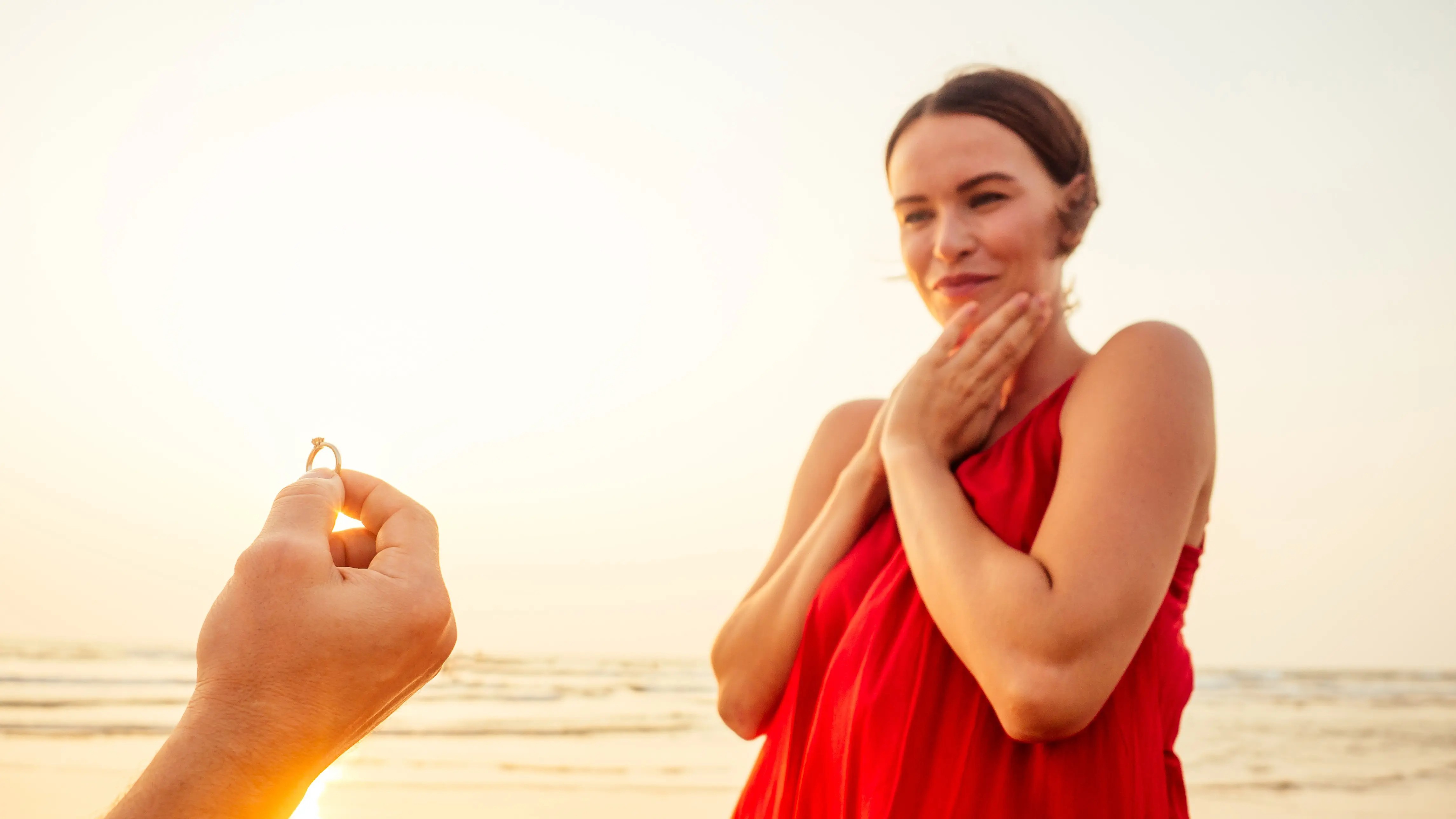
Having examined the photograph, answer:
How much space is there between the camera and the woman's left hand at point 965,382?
215 centimetres

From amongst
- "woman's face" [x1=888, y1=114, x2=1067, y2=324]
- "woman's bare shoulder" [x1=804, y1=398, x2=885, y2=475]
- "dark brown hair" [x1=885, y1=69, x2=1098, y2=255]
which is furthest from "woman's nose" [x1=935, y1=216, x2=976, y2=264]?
"woman's bare shoulder" [x1=804, y1=398, x2=885, y2=475]

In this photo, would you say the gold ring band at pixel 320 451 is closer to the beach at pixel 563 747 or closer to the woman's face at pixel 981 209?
the woman's face at pixel 981 209

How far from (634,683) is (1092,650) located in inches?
647

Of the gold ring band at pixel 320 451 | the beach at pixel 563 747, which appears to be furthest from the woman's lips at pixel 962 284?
the beach at pixel 563 747

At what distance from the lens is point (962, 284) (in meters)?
2.24

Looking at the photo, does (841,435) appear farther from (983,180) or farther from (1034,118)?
(1034,118)

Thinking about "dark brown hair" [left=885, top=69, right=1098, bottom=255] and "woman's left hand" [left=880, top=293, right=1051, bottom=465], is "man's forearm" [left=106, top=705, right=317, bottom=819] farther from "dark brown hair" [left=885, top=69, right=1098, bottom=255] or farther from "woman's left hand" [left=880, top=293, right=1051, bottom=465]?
"dark brown hair" [left=885, top=69, right=1098, bottom=255]

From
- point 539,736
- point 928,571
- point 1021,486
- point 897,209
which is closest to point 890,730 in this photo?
point 928,571

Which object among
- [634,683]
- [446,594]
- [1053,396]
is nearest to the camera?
[446,594]

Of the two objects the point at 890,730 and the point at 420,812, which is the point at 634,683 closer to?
the point at 420,812

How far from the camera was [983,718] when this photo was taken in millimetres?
1770

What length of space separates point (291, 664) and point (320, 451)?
0.46m

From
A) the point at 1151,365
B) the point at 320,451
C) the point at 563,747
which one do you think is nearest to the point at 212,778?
the point at 320,451

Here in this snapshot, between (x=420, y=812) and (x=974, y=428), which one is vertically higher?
(x=974, y=428)
